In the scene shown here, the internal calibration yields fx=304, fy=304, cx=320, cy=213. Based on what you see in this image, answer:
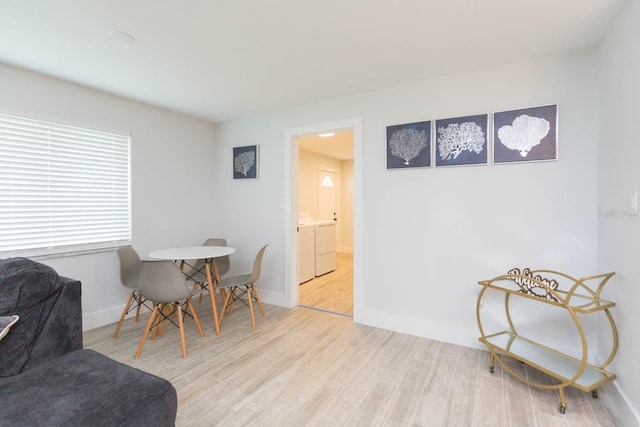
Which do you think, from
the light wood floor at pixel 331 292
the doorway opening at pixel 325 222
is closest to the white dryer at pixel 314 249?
the doorway opening at pixel 325 222

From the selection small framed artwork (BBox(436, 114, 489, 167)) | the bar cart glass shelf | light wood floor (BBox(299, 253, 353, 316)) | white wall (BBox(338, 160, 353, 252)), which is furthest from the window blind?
white wall (BBox(338, 160, 353, 252))

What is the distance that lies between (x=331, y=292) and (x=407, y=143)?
2370 mm

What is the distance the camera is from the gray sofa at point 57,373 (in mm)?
1131

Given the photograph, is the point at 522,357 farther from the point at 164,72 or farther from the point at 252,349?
the point at 164,72

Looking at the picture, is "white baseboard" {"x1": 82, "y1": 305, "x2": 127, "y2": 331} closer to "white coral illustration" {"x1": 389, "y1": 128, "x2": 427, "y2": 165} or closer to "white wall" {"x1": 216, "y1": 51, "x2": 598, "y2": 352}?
"white wall" {"x1": 216, "y1": 51, "x2": 598, "y2": 352}

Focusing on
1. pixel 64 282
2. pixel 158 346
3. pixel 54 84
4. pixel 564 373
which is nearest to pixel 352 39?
pixel 64 282

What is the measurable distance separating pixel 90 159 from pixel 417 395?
11.5ft

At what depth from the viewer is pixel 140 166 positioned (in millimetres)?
3371

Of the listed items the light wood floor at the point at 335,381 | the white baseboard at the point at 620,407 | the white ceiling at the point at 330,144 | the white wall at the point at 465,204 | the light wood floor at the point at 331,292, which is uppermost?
the white ceiling at the point at 330,144

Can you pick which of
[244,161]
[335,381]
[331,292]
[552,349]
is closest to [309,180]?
[244,161]

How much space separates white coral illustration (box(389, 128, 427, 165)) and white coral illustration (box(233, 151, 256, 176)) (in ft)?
5.83

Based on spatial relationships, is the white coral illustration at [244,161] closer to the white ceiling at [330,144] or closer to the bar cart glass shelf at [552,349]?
the white ceiling at [330,144]

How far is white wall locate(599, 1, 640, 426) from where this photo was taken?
5.11 ft

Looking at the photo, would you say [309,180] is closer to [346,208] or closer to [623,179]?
[346,208]
